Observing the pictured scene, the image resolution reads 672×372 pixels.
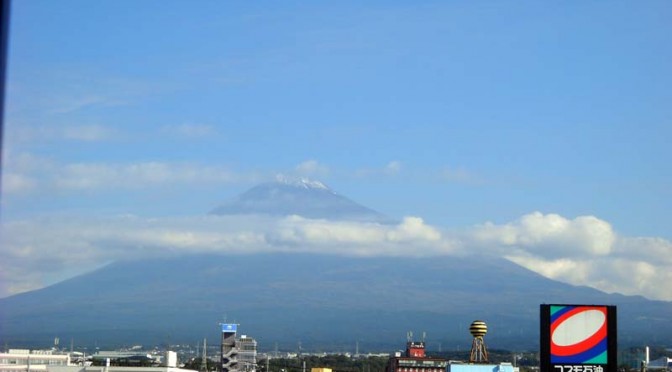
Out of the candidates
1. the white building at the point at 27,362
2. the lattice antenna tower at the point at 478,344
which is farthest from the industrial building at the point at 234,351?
the lattice antenna tower at the point at 478,344

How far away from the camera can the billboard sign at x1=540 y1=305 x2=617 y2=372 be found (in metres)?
36.6

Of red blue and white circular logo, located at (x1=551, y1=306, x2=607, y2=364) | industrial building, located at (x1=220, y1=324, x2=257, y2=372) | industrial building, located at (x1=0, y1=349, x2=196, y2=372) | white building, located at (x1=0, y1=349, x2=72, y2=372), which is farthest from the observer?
white building, located at (x1=0, y1=349, x2=72, y2=372)

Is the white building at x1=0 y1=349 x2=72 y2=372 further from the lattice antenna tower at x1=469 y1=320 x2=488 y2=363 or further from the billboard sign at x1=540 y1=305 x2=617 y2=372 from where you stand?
the billboard sign at x1=540 y1=305 x2=617 y2=372

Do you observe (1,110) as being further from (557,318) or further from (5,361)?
(5,361)

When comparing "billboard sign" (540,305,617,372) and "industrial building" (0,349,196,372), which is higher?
"billboard sign" (540,305,617,372)

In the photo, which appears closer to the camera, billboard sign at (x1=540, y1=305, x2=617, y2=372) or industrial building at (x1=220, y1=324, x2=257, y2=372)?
billboard sign at (x1=540, y1=305, x2=617, y2=372)

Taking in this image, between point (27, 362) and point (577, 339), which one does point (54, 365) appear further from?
point (577, 339)

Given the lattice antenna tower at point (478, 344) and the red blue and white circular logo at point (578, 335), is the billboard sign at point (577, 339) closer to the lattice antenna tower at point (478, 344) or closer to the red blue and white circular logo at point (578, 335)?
the red blue and white circular logo at point (578, 335)

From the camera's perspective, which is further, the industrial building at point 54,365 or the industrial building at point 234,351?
the industrial building at point 234,351

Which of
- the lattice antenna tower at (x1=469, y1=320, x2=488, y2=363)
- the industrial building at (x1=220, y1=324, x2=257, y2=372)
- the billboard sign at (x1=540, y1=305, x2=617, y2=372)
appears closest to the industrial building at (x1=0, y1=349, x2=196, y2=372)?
the industrial building at (x1=220, y1=324, x2=257, y2=372)

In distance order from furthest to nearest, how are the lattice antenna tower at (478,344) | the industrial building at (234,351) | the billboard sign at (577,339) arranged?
the industrial building at (234,351) < the lattice antenna tower at (478,344) < the billboard sign at (577,339)

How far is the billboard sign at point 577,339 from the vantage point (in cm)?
3662

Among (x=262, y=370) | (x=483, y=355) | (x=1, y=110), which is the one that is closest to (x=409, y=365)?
(x=483, y=355)

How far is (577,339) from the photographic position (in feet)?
121
